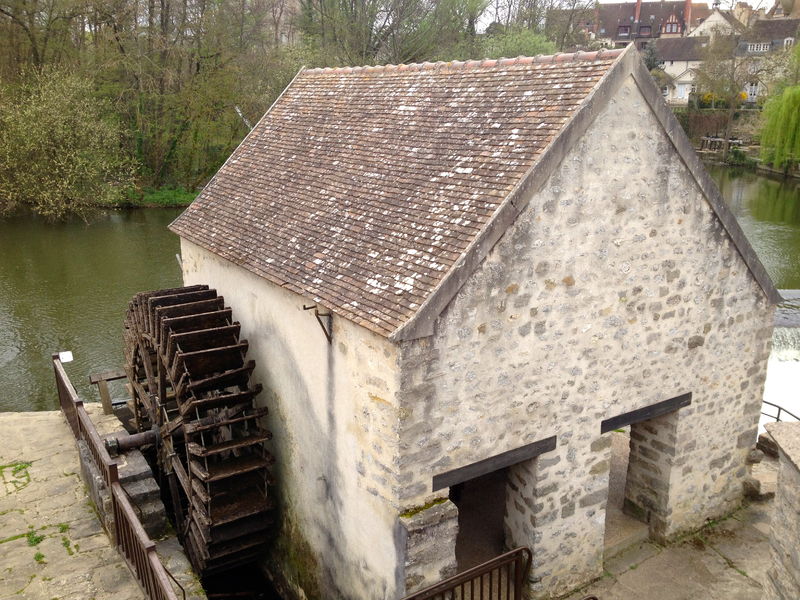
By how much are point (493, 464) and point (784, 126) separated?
33376 mm

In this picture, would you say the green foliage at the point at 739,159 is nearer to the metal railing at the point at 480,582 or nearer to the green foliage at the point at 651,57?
the green foliage at the point at 651,57

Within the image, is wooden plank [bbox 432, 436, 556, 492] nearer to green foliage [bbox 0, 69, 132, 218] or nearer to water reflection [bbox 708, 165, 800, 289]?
water reflection [bbox 708, 165, 800, 289]

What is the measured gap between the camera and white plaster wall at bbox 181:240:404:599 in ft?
21.6

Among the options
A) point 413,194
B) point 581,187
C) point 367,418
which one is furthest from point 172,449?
point 581,187

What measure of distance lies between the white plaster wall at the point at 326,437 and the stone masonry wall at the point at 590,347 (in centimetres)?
44

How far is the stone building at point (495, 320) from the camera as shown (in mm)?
6445

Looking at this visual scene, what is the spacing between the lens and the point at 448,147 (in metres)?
7.56

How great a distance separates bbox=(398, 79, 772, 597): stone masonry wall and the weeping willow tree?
29.3 m

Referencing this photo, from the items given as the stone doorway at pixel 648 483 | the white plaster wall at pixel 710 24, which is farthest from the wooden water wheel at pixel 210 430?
the white plaster wall at pixel 710 24

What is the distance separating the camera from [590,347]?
24.4 ft

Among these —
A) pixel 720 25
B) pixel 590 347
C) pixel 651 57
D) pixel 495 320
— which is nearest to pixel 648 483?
pixel 590 347

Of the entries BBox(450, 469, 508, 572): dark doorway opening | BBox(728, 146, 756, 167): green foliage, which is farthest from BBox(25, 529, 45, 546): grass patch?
BBox(728, 146, 756, 167): green foliage

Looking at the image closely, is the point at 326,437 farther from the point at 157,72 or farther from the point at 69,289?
the point at 157,72

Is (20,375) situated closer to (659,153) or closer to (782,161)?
(659,153)
